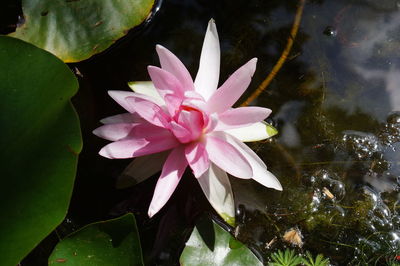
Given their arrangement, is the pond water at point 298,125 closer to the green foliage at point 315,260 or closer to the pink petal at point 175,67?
the green foliage at point 315,260

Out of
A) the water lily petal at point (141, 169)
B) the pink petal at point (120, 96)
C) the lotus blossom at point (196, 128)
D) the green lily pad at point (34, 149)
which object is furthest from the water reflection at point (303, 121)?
the green lily pad at point (34, 149)

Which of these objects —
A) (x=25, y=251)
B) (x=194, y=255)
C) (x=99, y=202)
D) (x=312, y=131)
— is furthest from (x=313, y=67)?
(x=25, y=251)

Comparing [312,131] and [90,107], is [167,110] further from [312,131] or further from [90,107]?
[312,131]

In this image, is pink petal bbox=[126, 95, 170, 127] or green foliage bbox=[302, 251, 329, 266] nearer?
pink petal bbox=[126, 95, 170, 127]

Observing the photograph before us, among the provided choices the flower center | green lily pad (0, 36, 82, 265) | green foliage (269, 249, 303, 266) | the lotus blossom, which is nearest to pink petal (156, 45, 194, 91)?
the lotus blossom

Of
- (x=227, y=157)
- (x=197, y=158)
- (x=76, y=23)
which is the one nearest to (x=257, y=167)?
(x=227, y=157)

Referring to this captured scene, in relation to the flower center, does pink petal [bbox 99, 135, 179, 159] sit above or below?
below

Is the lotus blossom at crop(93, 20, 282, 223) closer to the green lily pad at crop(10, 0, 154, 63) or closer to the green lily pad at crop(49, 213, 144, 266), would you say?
the green lily pad at crop(49, 213, 144, 266)
